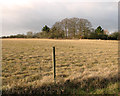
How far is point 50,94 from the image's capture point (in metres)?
3.65

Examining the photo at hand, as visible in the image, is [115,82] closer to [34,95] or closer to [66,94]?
[66,94]

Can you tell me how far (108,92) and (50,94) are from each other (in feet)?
6.54

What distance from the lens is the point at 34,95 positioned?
3.58 metres

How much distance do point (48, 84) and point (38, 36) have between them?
200 feet

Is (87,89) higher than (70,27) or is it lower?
lower

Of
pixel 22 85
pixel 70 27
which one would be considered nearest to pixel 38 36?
pixel 70 27

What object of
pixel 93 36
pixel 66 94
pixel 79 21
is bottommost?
pixel 66 94

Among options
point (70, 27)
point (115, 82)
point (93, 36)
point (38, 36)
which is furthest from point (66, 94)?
point (38, 36)

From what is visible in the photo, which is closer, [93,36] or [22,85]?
[22,85]

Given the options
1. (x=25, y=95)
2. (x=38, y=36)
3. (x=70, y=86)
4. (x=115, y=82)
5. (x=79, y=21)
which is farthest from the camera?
(x=38, y=36)

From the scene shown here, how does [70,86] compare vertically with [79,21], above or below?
below

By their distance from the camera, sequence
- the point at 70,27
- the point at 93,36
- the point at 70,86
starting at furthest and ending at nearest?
the point at 93,36, the point at 70,27, the point at 70,86

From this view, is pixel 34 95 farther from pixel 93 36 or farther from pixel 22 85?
pixel 93 36

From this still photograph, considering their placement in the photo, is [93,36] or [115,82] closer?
[115,82]
